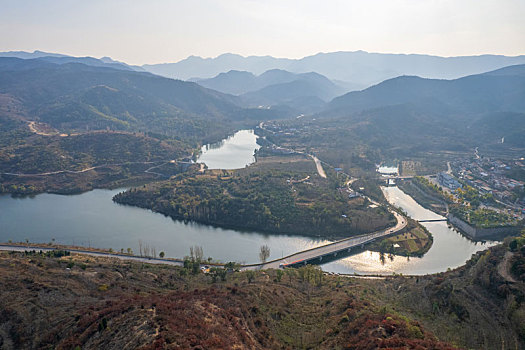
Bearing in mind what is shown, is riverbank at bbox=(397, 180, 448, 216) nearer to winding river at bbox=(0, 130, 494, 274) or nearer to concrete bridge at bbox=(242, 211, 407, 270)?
winding river at bbox=(0, 130, 494, 274)

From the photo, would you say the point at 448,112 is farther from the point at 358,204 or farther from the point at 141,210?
the point at 141,210

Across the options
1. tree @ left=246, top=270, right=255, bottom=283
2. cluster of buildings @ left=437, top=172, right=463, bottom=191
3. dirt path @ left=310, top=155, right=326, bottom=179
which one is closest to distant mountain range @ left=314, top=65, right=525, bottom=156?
dirt path @ left=310, top=155, right=326, bottom=179

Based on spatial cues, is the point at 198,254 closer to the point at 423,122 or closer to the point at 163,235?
the point at 163,235

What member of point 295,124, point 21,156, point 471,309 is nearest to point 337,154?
point 295,124

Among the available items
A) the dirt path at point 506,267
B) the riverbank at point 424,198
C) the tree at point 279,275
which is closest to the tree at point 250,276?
the tree at point 279,275

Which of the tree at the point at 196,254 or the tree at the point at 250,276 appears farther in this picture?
the tree at the point at 196,254

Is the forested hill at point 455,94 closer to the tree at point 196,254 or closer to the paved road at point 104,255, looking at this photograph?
the tree at point 196,254
